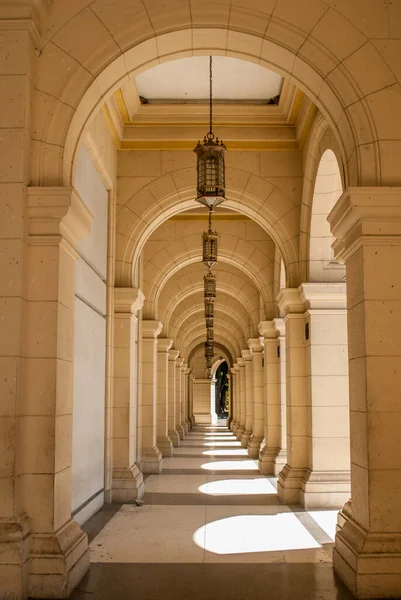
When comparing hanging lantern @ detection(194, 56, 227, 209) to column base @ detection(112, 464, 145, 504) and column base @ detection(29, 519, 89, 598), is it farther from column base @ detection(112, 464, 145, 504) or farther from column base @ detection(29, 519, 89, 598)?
column base @ detection(112, 464, 145, 504)

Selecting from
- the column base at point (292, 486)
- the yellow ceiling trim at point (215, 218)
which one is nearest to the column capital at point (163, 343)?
the yellow ceiling trim at point (215, 218)

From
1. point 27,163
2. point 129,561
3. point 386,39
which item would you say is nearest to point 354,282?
point 386,39

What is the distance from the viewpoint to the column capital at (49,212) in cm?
538

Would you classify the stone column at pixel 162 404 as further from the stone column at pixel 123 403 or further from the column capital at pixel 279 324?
the stone column at pixel 123 403

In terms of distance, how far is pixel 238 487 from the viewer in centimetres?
1144

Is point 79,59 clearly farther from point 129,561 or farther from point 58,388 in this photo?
point 129,561

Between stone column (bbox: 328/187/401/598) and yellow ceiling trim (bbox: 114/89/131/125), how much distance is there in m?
4.69

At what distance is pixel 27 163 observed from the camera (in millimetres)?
5445

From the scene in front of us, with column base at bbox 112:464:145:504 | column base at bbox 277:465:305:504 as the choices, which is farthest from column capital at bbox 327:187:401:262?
column base at bbox 112:464:145:504

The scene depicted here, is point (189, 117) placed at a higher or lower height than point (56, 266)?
higher

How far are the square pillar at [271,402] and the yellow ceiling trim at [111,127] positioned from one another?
16.2ft

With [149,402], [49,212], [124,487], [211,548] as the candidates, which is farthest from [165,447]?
[49,212]

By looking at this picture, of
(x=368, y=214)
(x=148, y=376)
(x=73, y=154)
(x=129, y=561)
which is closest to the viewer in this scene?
(x=368, y=214)

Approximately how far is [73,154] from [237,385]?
73.0 feet
